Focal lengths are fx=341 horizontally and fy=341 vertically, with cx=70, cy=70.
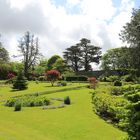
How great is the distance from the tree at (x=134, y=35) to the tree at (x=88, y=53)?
43.3 meters

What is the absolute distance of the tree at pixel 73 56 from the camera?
9319 cm

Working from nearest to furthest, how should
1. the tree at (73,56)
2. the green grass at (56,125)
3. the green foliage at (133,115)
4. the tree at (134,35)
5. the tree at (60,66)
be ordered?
the green foliage at (133,115) → the green grass at (56,125) → the tree at (134,35) → the tree at (60,66) → the tree at (73,56)

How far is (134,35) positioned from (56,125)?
3223cm

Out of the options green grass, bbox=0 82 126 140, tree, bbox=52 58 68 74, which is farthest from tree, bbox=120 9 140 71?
tree, bbox=52 58 68 74

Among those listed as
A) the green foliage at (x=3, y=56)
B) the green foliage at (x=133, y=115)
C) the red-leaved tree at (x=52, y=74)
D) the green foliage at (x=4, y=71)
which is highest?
the green foliage at (x=3, y=56)

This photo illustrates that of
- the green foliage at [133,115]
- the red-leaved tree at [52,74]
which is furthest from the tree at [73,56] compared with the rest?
the green foliage at [133,115]

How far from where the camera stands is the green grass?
17031 mm

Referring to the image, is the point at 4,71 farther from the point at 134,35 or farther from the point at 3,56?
the point at 134,35

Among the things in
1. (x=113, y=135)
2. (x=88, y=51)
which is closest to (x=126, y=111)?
(x=113, y=135)

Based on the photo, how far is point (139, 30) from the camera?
48.7 m

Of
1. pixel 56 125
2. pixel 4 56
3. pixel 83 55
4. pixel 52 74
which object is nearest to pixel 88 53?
pixel 83 55

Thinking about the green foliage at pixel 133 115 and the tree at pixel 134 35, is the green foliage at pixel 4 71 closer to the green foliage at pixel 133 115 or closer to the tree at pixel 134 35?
the tree at pixel 134 35

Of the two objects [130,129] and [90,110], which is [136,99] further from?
[90,110]

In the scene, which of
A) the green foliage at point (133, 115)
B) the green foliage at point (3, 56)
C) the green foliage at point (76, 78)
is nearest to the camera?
the green foliage at point (133, 115)
